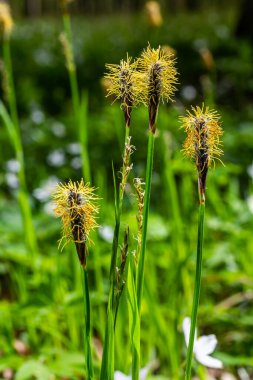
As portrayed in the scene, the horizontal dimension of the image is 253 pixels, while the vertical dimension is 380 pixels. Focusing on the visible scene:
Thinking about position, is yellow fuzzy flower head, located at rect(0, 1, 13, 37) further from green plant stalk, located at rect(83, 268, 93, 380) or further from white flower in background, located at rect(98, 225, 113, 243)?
green plant stalk, located at rect(83, 268, 93, 380)

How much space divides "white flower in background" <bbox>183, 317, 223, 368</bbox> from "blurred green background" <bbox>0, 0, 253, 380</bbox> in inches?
6.6

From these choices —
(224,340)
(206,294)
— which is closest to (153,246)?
(206,294)

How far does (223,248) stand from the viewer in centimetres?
189

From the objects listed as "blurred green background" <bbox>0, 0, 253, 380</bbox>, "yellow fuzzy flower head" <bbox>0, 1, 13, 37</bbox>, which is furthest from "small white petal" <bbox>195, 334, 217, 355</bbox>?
"yellow fuzzy flower head" <bbox>0, 1, 13, 37</bbox>

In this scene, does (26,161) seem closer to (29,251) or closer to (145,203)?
(29,251)

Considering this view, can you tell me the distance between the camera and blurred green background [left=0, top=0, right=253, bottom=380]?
1.50m

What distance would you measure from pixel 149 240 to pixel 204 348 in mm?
1148

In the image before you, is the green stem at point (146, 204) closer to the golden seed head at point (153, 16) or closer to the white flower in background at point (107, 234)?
the golden seed head at point (153, 16)

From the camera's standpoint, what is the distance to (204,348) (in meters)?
1.04

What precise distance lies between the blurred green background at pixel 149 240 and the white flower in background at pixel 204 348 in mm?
169

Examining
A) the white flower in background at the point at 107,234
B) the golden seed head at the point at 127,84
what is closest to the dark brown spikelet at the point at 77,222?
the golden seed head at the point at 127,84

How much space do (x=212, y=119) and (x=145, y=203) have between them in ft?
0.46

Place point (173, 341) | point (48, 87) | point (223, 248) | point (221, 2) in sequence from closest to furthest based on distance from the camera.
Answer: point (173, 341), point (223, 248), point (48, 87), point (221, 2)

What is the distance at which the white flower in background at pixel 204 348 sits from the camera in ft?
3.14
